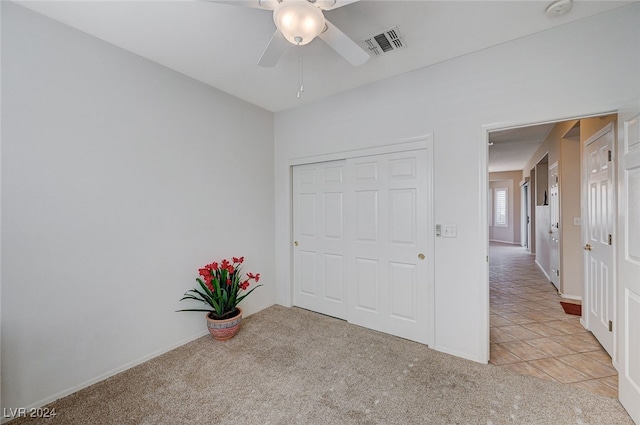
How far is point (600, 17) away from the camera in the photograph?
189 centimetres

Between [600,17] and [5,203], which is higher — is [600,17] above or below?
above

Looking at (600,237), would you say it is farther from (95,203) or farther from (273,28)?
(95,203)

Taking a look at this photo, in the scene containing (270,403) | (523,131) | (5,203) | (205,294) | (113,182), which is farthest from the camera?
(523,131)

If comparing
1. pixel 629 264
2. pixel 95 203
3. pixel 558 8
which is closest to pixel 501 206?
pixel 629 264

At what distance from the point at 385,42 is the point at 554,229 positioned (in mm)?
4585

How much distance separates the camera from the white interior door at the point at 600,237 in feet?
7.55

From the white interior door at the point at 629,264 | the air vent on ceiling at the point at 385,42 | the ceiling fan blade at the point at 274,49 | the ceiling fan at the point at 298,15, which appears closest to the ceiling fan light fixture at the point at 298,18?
the ceiling fan at the point at 298,15

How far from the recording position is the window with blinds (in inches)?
397

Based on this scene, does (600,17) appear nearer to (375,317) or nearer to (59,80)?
(375,317)

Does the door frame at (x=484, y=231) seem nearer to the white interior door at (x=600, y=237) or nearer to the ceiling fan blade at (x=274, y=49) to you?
the white interior door at (x=600, y=237)

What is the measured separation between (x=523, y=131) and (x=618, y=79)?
3.39 m

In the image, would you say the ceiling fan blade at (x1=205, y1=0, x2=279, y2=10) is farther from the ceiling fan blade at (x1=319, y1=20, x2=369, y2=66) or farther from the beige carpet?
the beige carpet

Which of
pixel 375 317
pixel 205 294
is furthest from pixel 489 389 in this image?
pixel 205 294

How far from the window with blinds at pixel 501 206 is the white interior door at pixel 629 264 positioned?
9.59 meters
